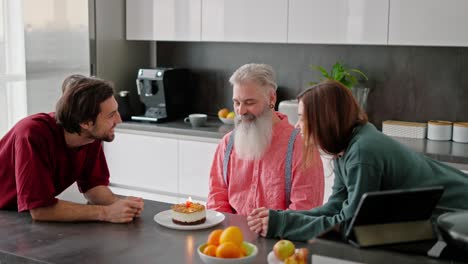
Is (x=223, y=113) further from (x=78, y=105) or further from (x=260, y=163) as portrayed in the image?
(x=78, y=105)

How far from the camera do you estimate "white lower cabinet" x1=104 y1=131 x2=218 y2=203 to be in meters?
4.21

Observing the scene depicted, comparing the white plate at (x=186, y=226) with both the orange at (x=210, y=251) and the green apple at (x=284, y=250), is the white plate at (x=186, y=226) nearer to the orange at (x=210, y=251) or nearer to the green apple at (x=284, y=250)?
the orange at (x=210, y=251)

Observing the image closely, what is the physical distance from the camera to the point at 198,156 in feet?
13.8

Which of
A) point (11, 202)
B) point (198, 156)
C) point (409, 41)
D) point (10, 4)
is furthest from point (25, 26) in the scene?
point (409, 41)

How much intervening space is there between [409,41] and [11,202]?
2402 mm

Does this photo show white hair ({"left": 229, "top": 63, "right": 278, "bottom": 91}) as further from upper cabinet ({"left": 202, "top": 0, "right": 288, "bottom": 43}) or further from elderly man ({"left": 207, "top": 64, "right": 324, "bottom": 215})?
upper cabinet ({"left": 202, "top": 0, "right": 288, "bottom": 43})

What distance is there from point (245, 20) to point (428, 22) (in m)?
1.20

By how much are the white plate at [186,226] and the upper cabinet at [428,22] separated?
1918 mm

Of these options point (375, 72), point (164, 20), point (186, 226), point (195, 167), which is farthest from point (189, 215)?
point (164, 20)

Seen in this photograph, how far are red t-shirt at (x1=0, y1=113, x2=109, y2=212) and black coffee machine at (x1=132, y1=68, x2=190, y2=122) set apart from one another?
6.02 ft

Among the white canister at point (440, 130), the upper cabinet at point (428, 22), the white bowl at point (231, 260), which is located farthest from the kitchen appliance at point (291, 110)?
the white bowl at point (231, 260)

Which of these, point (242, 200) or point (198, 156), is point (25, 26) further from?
point (242, 200)

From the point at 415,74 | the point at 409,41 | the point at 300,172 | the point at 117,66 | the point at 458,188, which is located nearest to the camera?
the point at 458,188

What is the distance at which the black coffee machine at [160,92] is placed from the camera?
15.0 ft
